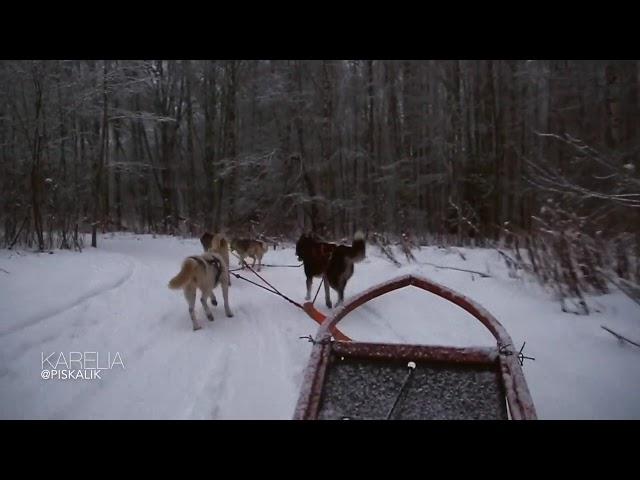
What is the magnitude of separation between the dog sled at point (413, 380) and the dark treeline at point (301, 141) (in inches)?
170

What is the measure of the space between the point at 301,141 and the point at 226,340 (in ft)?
25.9

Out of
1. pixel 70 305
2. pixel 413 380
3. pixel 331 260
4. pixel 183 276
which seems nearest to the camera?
pixel 413 380

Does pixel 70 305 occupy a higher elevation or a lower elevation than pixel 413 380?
higher

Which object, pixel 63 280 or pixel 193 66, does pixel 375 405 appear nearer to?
pixel 63 280

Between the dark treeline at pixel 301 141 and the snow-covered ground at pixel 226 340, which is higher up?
the dark treeline at pixel 301 141

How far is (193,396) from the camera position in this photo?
76.2 inches

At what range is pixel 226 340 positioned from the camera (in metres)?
2.85

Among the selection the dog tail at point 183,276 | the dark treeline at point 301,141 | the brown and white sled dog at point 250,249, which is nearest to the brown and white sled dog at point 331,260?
the dog tail at point 183,276

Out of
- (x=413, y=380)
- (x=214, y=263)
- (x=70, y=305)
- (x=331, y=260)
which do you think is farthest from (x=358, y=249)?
(x=70, y=305)

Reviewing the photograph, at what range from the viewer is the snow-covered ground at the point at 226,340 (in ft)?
5.72

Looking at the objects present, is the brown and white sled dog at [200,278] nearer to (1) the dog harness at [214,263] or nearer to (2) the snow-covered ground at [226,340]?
(1) the dog harness at [214,263]

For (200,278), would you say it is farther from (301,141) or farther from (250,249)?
(301,141)

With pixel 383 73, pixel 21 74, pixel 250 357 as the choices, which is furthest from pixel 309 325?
pixel 383 73
